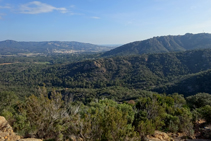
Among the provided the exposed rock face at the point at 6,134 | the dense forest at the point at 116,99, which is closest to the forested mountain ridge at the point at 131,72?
the dense forest at the point at 116,99

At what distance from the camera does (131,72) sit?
110750 millimetres

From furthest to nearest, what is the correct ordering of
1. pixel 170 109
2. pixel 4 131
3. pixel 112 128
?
1. pixel 170 109
2. pixel 4 131
3. pixel 112 128

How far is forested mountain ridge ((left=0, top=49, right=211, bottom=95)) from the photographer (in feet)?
317

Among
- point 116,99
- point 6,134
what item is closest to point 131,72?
point 116,99

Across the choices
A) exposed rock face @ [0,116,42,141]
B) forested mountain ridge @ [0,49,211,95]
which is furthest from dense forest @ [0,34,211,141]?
exposed rock face @ [0,116,42,141]

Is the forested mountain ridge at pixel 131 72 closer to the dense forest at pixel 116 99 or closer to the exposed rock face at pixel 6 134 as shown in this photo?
the dense forest at pixel 116 99

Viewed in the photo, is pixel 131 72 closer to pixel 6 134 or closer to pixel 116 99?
pixel 116 99

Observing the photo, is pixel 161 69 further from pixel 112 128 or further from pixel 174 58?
pixel 112 128

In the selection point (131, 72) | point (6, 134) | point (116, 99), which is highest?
point (6, 134)

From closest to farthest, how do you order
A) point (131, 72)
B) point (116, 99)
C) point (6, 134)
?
point (6, 134), point (116, 99), point (131, 72)

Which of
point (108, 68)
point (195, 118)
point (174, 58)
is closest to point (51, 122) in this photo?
point (195, 118)

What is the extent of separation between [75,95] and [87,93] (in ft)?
20.7

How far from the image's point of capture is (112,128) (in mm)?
10031

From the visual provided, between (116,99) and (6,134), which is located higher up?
(6,134)
